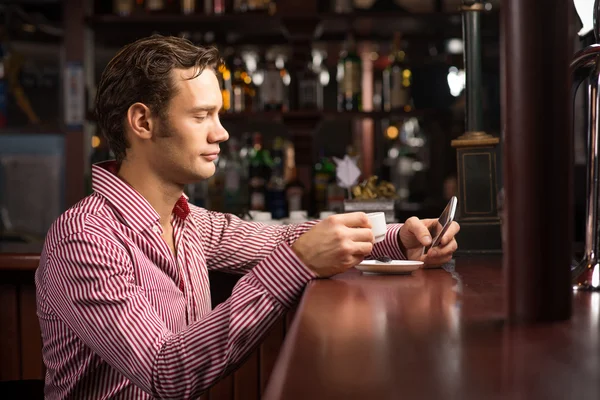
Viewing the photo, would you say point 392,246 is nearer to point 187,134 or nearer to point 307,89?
point 187,134

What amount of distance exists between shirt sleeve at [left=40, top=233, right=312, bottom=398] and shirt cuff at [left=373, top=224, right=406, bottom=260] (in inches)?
15.8

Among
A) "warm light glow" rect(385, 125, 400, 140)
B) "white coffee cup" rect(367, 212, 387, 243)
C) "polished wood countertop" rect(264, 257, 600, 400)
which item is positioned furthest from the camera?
"warm light glow" rect(385, 125, 400, 140)

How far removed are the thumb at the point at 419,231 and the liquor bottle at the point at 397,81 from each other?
2569mm

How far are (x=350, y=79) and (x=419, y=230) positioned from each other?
2642 mm

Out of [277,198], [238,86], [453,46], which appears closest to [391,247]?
[277,198]

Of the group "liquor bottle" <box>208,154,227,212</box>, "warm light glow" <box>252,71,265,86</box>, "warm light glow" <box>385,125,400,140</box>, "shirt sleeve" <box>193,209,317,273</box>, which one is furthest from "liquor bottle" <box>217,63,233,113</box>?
"shirt sleeve" <box>193,209,317,273</box>

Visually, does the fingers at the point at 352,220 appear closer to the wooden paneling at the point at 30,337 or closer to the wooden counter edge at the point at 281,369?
the wooden counter edge at the point at 281,369

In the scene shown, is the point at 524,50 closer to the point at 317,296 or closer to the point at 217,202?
the point at 317,296

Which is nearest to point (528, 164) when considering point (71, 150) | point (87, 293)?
point (87, 293)

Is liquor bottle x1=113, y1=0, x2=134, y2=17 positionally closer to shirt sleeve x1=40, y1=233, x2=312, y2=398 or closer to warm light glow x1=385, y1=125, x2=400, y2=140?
warm light glow x1=385, y1=125, x2=400, y2=140

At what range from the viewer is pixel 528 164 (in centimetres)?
72

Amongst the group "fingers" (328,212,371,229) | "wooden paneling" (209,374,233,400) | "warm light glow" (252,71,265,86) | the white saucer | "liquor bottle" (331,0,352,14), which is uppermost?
"liquor bottle" (331,0,352,14)

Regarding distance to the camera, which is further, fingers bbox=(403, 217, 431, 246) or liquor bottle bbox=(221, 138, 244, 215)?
liquor bottle bbox=(221, 138, 244, 215)

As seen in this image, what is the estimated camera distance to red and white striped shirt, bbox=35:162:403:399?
1.04 metres
